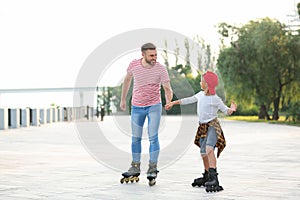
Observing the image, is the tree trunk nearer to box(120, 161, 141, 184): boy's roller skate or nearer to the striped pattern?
box(120, 161, 141, 184): boy's roller skate

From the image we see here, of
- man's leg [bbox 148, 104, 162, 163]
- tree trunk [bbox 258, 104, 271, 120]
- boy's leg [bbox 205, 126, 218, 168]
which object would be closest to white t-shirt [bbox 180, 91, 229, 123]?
boy's leg [bbox 205, 126, 218, 168]

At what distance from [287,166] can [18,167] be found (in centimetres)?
430

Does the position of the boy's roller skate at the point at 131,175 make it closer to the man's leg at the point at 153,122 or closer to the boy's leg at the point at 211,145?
the man's leg at the point at 153,122

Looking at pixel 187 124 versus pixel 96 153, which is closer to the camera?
pixel 187 124

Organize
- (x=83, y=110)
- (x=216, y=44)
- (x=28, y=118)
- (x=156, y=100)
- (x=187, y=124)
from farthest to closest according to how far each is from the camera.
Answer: (x=83, y=110) → (x=216, y=44) → (x=28, y=118) → (x=187, y=124) → (x=156, y=100)

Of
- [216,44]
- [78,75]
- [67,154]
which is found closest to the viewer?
[78,75]

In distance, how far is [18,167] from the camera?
9.41 m

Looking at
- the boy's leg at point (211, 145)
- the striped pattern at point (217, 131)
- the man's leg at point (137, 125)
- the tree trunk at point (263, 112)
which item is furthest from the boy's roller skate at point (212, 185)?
the tree trunk at point (263, 112)

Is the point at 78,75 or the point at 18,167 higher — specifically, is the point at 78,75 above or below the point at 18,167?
above

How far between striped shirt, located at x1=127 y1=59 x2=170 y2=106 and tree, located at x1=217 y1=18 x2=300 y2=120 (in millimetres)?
29421

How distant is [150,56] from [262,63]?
30.8 m

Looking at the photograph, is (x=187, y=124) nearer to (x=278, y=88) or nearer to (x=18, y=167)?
(x=18, y=167)

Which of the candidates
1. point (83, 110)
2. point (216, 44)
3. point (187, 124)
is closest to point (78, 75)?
point (187, 124)

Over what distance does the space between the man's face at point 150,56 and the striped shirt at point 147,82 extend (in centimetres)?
9
